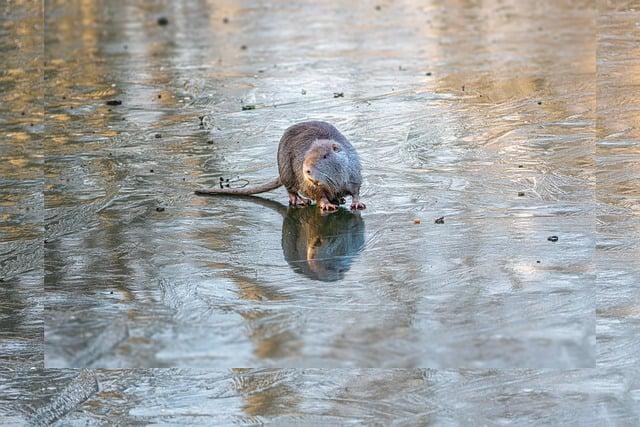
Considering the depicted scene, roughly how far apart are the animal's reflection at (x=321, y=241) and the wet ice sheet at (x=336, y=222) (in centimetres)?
2

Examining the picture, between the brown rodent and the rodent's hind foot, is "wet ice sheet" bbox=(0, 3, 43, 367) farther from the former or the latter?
the rodent's hind foot

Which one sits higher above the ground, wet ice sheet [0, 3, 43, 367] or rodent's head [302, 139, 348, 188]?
rodent's head [302, 139, 348, 188]

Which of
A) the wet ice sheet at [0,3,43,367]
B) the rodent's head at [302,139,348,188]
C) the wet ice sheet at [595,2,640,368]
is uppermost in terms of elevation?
the rodent's head at [302,139,348,188]

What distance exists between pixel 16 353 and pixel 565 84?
6309 millimetres

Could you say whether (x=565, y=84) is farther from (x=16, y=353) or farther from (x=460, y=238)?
(x=16, y=353)

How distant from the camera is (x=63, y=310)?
539cm

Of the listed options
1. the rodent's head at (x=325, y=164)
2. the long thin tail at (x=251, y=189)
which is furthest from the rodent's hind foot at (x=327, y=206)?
the long thin tail at (x=251, y=189)

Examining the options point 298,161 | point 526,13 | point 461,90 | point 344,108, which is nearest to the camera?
point 298,161

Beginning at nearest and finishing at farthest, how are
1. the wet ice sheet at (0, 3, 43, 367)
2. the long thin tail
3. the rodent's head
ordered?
the wet ice sheet at (0, 3, 43, 367)
the rodent's head
the long thin tail

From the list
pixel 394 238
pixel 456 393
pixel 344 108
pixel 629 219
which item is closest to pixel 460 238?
pixel 394 238

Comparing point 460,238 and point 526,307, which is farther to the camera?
point 460,238

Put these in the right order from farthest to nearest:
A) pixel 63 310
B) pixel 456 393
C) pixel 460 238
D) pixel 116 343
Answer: pixel 460 238 < pixel 63 310 < pixel 116 343 < pixel 456 393

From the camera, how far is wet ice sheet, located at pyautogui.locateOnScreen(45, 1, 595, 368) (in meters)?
4.93

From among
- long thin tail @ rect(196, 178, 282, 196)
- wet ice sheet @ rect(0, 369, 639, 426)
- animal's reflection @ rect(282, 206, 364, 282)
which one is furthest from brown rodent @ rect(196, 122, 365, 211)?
wet ice sheet @ rect(0, 369, 639, 426)
